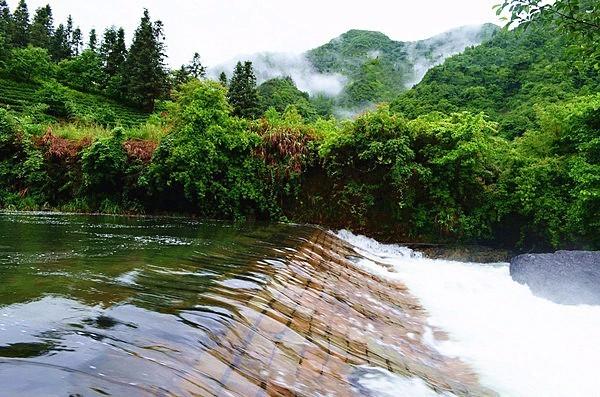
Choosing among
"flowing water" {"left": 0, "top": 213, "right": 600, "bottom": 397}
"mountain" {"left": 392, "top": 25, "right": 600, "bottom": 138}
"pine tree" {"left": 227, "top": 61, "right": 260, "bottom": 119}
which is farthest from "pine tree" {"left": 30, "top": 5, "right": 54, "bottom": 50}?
"flowing water" {"left": 0, "top": 213, "right": 600, "bottom": 397}

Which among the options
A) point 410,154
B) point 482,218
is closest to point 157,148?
point 410,154

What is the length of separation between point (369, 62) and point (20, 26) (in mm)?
71996

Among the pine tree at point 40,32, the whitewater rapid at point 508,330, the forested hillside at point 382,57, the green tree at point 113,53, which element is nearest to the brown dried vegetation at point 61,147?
the whitewater rapid at point 508,330

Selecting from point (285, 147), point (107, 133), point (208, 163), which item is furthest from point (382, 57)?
point (208, 163)

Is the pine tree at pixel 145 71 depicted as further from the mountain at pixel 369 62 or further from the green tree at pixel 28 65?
the mountain at pixel 369 62

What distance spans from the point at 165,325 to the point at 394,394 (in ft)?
5.05

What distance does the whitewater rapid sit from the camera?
377cm

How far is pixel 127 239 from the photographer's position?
7.00 meters

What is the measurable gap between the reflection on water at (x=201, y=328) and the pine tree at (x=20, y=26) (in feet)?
185

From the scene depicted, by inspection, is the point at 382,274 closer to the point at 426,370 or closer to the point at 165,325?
the point at 426,370

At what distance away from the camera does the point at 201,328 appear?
2797 millimetres

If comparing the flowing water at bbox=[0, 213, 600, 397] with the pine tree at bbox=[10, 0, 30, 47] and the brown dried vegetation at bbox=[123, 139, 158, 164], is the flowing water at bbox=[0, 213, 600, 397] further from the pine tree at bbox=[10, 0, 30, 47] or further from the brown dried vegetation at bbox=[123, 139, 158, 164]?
the pine tree at bbox=[10, 0, 30, 47]

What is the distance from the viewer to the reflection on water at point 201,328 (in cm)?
213

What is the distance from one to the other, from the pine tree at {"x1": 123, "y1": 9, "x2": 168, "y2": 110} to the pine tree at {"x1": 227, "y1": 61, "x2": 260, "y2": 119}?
7201 mm
